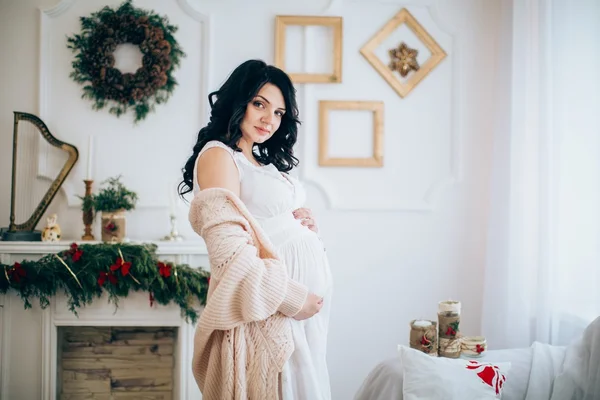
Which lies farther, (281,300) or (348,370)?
(348,370)

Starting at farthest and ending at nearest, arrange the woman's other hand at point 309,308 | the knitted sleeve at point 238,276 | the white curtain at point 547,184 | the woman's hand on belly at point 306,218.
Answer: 1. the white curtain at point 547,184
2. the woman's hand on belly at point 306,218
3. the woman's other hand at point 309,308
4. the knitted sleeve at point 238,276

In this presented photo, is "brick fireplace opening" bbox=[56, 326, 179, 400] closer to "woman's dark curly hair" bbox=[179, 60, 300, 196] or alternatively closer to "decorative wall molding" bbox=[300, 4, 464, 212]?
"decorative wall molding" bbox=[300, 4, 464, 212]

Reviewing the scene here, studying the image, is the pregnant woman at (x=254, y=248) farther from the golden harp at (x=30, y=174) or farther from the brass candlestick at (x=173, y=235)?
the golden harp at (x=30, y=174)

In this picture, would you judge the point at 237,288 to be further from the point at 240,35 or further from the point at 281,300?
the point at 240,35

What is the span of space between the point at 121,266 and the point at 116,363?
61cm

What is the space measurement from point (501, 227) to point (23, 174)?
2.53 metres

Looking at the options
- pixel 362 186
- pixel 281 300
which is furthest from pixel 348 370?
pixel 281 300

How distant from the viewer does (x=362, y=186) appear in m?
3.00

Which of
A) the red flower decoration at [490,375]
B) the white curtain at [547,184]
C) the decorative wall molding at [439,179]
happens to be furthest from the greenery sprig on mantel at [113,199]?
the white curtain at [547,184]

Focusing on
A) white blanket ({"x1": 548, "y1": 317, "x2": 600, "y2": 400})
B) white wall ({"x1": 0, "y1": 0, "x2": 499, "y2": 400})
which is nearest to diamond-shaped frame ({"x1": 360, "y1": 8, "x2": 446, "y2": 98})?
white wall ({"x1": 0, "y1": 0, "x2": 499, "y2": 400})

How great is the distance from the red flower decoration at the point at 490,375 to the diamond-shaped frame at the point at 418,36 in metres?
1.67

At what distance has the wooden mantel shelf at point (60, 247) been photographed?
8.52 feet

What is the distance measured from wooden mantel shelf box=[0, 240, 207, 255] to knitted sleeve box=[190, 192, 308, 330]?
3.99ft

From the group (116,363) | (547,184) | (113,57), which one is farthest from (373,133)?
(116,363)
